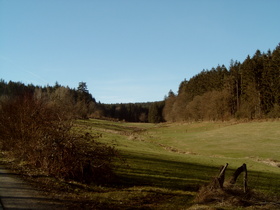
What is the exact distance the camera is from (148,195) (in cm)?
901

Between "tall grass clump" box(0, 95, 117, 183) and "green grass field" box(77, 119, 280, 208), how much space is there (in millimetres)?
1204

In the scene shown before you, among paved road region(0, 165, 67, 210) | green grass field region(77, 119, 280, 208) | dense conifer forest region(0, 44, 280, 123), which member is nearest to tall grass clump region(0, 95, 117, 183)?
green grass field region(77, 119, 280, 208)

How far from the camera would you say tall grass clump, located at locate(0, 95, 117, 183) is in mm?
9930

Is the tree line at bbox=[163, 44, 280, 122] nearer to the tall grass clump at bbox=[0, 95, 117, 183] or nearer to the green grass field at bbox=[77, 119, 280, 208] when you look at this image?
the green grass field at bbox=[77, 119, 280, 208]

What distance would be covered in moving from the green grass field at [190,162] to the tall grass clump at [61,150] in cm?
120

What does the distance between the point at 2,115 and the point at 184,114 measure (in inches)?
3095

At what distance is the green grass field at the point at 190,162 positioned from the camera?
1025 centimetres

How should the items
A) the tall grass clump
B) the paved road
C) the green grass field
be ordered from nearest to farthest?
the paved road < the tall grass clump < the green grass field

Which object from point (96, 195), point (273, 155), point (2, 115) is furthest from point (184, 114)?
point (96, 195)

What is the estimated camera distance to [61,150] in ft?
32.8

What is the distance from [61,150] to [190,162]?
1418 cm

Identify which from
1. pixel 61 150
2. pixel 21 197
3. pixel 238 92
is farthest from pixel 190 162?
pixel 238 92

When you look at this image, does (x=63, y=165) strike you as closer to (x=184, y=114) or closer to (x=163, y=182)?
(x=163, y=182)

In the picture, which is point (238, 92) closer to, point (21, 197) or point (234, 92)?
point (234, 92)
